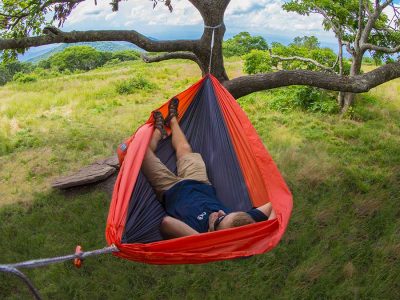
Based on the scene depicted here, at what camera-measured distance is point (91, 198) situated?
3.93 metres

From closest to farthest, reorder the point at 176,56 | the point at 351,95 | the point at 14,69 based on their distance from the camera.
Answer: the point at 176,56 < the point at 351,95 < the point at 14,69

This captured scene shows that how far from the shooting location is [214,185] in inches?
125

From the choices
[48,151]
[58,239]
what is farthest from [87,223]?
Result: [48,151]

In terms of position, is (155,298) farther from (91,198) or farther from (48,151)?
(48,151)

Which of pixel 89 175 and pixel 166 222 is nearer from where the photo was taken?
pixel 166 222

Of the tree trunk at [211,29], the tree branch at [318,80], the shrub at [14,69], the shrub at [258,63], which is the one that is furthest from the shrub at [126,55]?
the tree branch at [318,80]

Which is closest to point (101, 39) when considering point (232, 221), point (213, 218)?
point (213, 218)

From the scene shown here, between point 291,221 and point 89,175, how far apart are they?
203 cm

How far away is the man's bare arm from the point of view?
2.63 metres

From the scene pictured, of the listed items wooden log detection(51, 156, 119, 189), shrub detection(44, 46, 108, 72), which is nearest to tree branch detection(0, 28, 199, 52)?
wooden log detection(51, 156, 119, 189)

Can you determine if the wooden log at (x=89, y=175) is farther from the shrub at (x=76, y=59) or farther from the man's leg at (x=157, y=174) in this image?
the shrub at (x=76, y=59)

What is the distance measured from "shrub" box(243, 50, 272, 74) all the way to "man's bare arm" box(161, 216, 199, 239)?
4.81 m

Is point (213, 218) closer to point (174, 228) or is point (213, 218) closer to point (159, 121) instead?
point (174, 228)

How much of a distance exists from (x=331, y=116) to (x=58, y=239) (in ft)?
15.1
